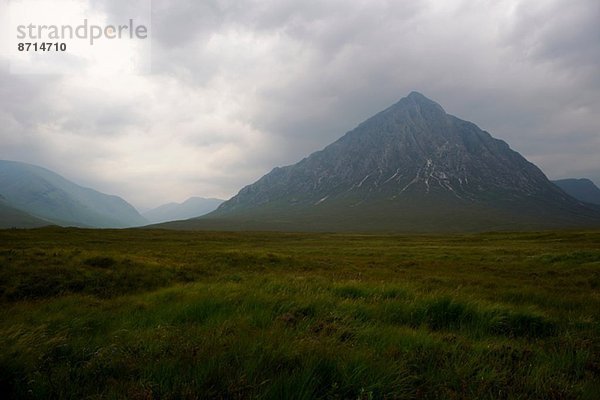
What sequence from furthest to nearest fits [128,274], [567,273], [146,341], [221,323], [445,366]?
1. [567,273]
2. [128,274]
3. [221,323]
4. [146,341]
5. [445,366]

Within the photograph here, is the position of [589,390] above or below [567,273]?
above

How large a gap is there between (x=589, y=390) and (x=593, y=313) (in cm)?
557

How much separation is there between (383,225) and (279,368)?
198241mm

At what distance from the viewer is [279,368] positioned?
12.0 feet

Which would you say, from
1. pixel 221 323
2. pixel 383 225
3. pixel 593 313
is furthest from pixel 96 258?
pixel 383 225

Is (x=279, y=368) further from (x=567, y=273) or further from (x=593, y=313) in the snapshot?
(x=567, y=273)

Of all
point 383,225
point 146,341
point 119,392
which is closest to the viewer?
point 119,392

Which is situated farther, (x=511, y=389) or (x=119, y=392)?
(x=511, y=389)

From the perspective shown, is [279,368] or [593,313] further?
[593,313]

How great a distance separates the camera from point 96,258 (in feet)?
55.4

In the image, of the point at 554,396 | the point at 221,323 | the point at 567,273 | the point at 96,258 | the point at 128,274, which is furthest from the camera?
the point at 567,273

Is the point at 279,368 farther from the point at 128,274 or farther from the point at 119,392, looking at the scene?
the point at 128,274

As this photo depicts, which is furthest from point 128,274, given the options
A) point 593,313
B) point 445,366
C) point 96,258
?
point 593,313

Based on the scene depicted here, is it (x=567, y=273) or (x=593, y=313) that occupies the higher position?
(x=593, y=313)
